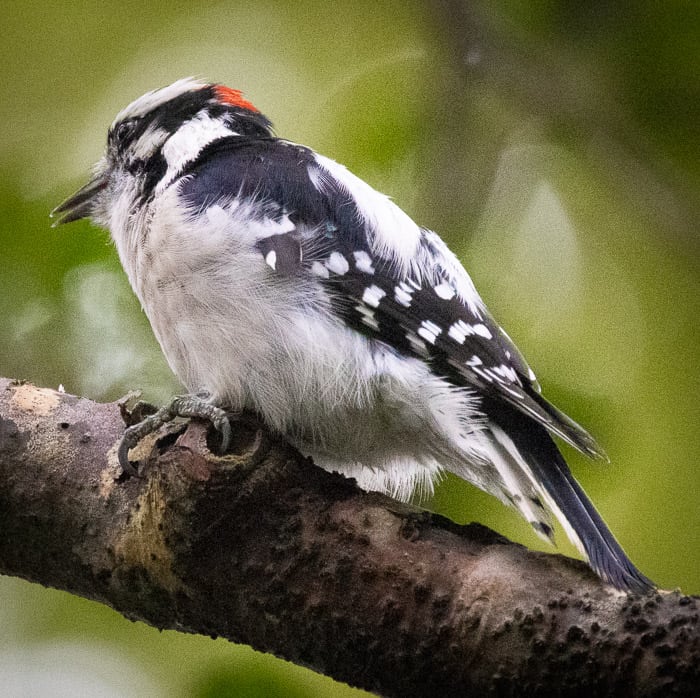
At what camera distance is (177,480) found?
4.47ft

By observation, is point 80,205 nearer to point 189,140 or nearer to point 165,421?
point 189,140

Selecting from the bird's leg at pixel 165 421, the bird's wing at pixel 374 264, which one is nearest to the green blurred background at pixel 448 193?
the bird's wing at pixel 374 264

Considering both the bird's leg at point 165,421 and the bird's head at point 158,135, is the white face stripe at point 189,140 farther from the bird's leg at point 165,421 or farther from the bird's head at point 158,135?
the bird's leg at point 165,421

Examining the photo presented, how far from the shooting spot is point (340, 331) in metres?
1.73

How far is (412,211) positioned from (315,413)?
20.9 inches

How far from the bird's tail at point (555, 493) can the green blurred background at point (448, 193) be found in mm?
285

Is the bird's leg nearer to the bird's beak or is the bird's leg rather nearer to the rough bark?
the rough bark

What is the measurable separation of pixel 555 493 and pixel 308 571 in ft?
1.39

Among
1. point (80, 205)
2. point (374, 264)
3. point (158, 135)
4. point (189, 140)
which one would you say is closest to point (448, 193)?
point (374, 264)

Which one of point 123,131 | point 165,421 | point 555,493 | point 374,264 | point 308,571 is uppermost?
point 123,131

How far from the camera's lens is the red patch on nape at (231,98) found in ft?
7.48

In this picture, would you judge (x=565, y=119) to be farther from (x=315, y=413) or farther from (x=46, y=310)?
(x=46, y=310)

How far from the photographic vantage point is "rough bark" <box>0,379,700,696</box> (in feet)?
3.73

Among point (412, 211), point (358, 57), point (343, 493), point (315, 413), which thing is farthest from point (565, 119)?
point (343, 493)
